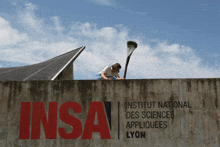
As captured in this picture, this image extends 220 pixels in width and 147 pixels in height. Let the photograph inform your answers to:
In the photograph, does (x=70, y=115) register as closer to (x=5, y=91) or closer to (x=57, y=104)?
(x=57, y=104)

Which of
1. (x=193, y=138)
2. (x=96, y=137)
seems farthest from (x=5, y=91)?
(x=193, y=138)

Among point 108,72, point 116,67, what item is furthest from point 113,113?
point 116,67

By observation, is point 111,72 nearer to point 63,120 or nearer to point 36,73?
point 63,120

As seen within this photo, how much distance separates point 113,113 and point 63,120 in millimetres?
1626

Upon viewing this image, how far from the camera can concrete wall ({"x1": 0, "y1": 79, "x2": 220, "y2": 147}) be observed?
5887mm

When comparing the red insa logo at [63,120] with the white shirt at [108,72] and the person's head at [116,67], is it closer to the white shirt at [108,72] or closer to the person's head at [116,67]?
the white shirt at [108,72]

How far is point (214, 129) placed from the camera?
19.3ft

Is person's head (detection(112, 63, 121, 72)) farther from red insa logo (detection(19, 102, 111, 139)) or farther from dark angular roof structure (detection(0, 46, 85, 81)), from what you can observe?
dark angular roof structure (detection(0, 46, 85, 81))

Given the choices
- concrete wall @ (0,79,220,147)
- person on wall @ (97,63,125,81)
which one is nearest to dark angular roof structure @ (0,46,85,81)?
concrete wall @ (0,79,220,147)

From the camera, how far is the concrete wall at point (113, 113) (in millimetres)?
5887

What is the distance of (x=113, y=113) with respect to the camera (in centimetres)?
605

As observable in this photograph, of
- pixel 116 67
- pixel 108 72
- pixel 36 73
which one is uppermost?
pixel 36 73

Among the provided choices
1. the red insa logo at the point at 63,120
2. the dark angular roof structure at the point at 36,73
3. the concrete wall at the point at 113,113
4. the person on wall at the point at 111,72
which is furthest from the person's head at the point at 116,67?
the dark angular roof structure at the point at 36,73

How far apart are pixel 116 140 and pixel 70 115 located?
5.42ft
